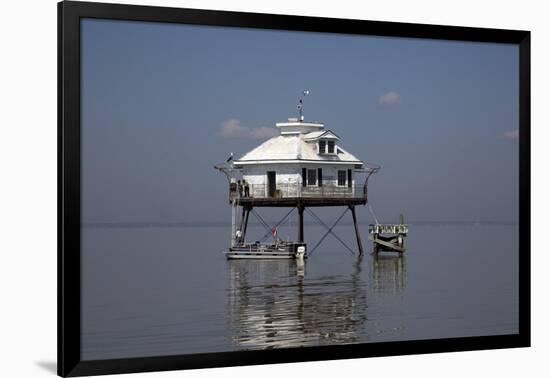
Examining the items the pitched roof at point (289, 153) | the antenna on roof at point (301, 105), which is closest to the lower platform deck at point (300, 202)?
the pitched roof at point (289, 153)

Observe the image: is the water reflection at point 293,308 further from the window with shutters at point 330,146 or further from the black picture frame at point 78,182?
the window with shutters at point 330,146

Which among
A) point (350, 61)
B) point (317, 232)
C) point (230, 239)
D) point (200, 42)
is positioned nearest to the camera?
point (200, 42)

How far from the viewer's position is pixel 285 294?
14367mm

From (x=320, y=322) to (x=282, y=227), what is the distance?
3.88 m

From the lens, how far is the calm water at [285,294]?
1250 cm

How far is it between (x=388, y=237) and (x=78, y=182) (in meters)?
5.90

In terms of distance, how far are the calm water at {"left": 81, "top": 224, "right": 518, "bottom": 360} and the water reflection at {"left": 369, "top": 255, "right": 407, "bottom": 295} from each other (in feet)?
0.09

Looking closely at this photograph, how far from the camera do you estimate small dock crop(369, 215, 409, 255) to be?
15.5m

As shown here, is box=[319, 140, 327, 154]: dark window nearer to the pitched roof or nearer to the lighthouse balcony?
the pitched roof

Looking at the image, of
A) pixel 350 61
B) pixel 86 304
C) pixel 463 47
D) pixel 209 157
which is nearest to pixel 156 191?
pixel 209 157

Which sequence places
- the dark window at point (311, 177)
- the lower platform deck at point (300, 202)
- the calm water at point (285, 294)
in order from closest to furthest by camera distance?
the calm water at point (285, 294) < the lower platform deck at point (300, 202) < the dark window at point (311, 177)

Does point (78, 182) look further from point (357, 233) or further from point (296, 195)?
point (357, 233)

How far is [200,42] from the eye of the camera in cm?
1298

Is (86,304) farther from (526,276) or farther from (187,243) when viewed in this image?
(526,276)
